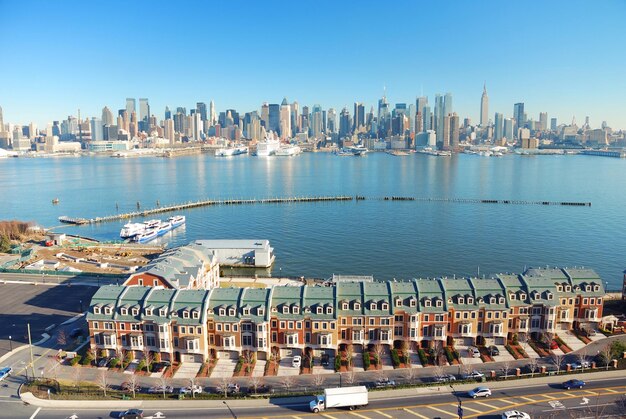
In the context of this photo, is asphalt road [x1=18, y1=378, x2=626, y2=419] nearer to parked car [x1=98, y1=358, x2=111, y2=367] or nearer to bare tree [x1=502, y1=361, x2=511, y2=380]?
bare tree [x1=502, y1=361, x2=511, y2=380]

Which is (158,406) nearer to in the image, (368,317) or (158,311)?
(158,311)

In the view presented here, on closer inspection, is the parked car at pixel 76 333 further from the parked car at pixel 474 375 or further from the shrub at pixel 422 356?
the parked car at pixel 474 375

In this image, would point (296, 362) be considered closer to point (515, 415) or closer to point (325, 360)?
point (325, 360)

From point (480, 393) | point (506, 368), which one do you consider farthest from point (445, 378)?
point (506, 368)

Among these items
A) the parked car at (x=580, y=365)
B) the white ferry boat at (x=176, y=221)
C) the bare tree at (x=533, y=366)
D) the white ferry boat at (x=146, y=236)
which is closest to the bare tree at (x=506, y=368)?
the bare tree at (x=533, y=366)

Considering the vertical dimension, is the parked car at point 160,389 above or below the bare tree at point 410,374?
below

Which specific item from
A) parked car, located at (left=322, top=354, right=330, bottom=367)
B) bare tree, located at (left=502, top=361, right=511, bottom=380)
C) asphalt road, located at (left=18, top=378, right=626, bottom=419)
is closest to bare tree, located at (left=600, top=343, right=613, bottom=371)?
asphalt road, located at (left=18, top=378, right=626, bottom=419)
